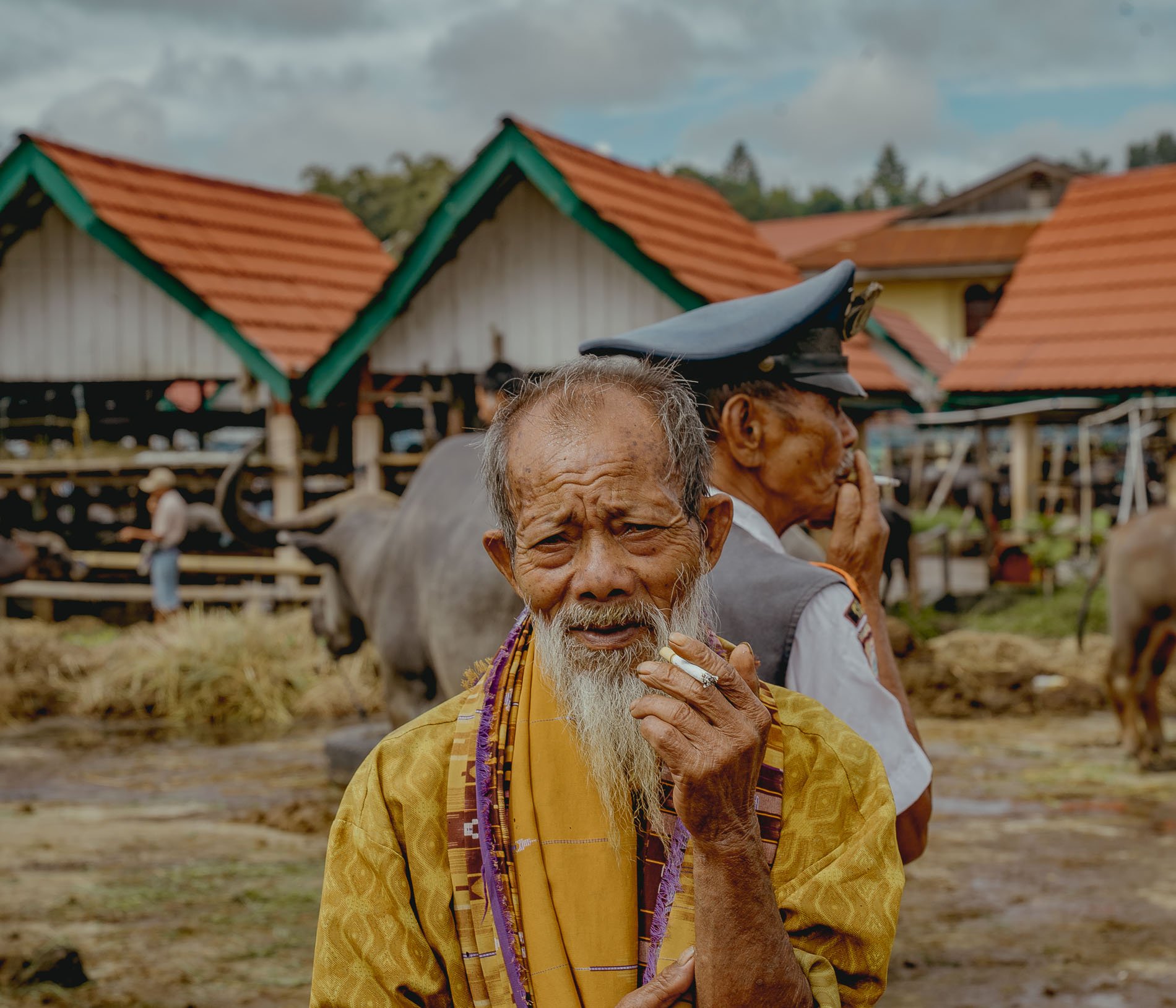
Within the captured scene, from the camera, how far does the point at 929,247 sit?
30.9m

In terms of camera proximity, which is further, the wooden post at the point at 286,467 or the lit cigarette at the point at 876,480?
the wooden post at the point at 286,467

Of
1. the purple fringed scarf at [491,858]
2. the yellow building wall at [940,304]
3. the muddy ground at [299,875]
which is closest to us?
the purple fringed scarf at [491,858]

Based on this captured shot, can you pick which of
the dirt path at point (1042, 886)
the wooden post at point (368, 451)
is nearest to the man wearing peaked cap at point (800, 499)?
the dirt path at point (1042, 886)

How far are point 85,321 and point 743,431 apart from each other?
1169 cm

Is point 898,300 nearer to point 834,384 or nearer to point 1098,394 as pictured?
point 1098,394

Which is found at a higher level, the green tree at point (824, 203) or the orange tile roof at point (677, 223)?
the green tree at point (824, 203)

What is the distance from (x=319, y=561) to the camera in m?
7.18

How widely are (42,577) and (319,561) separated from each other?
184 inches

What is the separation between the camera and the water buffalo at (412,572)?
5270 mm

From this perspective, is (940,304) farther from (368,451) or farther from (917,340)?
(368,451)

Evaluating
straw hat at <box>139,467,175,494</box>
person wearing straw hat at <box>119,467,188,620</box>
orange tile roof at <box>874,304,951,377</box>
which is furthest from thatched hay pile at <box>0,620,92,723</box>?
orange tile roof at <box>874,304,951,377</box>

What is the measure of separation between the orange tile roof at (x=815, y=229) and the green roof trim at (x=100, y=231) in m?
29.8

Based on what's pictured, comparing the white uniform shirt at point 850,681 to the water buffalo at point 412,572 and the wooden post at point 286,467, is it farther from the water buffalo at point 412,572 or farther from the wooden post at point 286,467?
the wooden post at point 286,467

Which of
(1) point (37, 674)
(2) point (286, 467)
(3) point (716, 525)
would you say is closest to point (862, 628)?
(3) point (716, 525)
